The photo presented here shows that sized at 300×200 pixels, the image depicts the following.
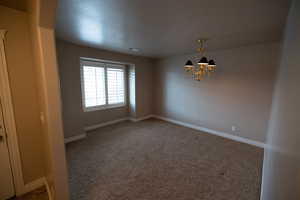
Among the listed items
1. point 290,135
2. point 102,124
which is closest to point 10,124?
point 290,135

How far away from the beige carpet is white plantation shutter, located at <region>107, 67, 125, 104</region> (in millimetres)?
1449

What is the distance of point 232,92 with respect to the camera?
3.58 meters

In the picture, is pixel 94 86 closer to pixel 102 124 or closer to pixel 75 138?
pixel 102 124

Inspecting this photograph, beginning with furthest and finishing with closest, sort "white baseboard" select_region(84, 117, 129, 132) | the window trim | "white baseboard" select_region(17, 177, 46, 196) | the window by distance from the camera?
"white baseboard" select_region(84, 117, 129, 132) < the window < the window trim < "white baseboard" select_region(17, 177, 46, 196)

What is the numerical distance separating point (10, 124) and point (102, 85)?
2.84 m

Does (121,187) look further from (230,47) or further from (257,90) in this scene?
(230,47)

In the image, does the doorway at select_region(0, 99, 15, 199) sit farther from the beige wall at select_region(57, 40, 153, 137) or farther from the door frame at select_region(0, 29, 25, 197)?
the beige wall at select_region(57, 40, 153, 137)

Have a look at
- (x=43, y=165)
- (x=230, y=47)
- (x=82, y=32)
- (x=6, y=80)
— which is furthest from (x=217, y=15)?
(x=43, y=165)

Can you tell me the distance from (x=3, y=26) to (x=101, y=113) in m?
3.18

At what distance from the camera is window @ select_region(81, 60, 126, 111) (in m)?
4.07

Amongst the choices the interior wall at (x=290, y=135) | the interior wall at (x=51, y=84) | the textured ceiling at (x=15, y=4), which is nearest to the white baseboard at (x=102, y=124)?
the interior wall at (x=51, y=84)

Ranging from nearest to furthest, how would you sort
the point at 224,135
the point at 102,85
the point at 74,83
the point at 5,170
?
1. the point at 5,170
2. the point at 74,83
3. the point at 224,135
4. the point at 102,85

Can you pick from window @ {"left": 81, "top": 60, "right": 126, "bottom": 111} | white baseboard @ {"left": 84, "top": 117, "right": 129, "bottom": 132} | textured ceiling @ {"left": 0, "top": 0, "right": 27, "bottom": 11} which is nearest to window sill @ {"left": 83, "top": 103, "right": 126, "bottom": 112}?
window @ {"left": 81, "top": 60, "right": 126, "bottom": 111}

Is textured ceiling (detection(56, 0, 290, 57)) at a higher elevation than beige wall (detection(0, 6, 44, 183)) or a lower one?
higher
